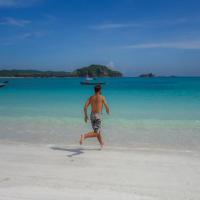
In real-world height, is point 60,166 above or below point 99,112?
below

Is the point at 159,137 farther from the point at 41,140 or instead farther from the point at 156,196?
the point at 156,196

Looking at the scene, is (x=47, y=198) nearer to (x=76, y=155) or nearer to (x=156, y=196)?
(x=156, y=196)

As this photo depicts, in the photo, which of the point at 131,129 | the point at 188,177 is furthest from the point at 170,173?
the point at 131,129

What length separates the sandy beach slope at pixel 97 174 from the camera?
476 cm

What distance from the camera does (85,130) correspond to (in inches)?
451

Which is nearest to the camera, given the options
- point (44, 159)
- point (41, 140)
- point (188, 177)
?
point (188, 177)

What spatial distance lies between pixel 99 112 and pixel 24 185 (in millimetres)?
2946

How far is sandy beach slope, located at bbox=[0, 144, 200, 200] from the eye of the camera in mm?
4762

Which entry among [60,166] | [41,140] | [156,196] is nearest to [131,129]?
[41,140]

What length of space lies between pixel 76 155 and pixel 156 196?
2.90 m

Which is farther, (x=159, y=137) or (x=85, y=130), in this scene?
(x=85, y=130)

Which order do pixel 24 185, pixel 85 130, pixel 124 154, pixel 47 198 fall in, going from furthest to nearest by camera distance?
pixel 85 130 < pixel 124 154 < pixel 24 185 < pixel 47 198

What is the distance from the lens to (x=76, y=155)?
23.5ft

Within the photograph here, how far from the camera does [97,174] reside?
5719 millimetres
